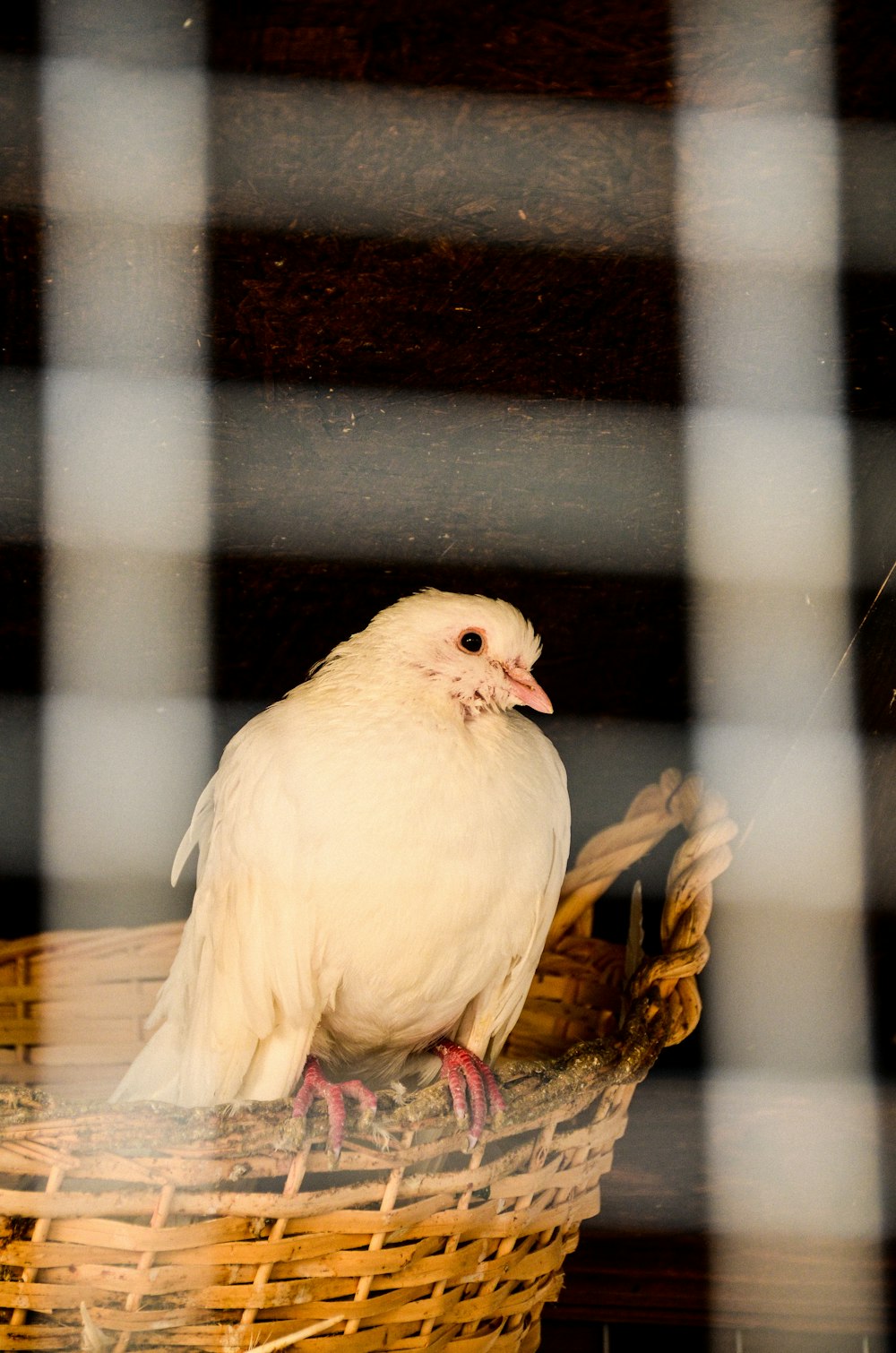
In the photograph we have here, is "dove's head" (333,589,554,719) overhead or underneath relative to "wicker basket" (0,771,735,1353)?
overhead

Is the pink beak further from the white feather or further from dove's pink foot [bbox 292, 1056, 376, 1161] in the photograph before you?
dove's pink foot [bbox 292, 1056, 376, 1161]

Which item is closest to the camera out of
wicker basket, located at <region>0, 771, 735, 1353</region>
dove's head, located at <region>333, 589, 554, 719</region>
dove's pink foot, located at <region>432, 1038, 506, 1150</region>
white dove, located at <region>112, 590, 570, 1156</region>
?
wicker basket, located at <region>0, 771, 735, 1353</region>

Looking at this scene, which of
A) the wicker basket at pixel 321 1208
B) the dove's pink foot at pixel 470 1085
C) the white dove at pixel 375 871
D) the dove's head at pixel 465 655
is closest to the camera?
the wicker basket at pixel 321 1208

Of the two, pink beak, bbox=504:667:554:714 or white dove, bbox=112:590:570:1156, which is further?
pink beak, bbox=504:667:554:714

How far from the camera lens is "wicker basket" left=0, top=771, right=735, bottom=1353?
3.26 ft

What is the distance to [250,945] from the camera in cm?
125

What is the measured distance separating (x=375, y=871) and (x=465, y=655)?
267 mm

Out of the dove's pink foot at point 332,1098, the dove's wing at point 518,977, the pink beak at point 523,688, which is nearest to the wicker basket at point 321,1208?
the dove's pink foot at point 332,1098

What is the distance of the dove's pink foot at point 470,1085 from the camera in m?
1.12

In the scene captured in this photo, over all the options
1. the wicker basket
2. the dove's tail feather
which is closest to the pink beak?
the wicker basket

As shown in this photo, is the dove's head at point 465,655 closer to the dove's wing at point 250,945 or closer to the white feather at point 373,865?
the white feather at point 373,865

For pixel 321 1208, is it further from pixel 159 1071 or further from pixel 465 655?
pixel 465 655

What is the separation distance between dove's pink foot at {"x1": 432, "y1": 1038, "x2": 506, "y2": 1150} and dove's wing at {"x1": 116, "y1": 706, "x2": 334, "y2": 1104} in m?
0.16

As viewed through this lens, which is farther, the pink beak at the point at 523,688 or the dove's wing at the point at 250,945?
the pink beak at the point at 523,688
